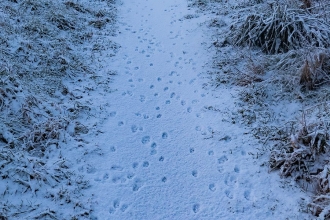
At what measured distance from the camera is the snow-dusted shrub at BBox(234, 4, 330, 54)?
553 centimetres

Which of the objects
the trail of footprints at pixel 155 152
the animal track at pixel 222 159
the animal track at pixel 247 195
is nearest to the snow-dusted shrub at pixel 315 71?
the trail of footprints at pixel 155 152

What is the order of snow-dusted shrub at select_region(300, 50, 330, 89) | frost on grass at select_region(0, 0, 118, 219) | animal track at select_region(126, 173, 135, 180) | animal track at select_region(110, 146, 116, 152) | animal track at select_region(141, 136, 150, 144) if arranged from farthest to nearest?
snow-dusted shrub at select_region(300, 50, 330, 89)
animal track at select_region(141, 136, 150, 144)
animal track at select_region(110, 146, 116, 152)
animal track at select_region(126, 173, 135, 180)
frost on grass at select_region(0, 0, 118, 219)

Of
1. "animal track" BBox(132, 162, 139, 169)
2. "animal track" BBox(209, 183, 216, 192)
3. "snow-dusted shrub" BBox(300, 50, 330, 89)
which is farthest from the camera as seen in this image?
"snow-dusted shrub" BBox(300, 50, 330, 89)

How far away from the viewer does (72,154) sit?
165 inches

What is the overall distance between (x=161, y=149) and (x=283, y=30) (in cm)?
354

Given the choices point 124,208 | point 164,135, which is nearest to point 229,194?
point 124,208

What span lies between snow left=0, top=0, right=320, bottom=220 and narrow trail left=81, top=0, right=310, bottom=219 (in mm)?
13

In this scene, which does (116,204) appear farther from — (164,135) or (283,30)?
(283,30)

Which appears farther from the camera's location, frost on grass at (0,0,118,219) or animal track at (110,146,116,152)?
animal track at (110,146,116,152)

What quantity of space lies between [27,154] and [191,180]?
2294 mm

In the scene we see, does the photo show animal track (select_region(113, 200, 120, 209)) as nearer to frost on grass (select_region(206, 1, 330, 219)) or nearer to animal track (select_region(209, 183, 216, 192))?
animal track (select_region(209, 183, 216, 192))

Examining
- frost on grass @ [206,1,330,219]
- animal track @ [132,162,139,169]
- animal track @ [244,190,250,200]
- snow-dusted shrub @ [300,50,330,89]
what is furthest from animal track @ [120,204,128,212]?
snow-dusted shrub @ [300,50,330,89]

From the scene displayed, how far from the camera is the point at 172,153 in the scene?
4324 millimetres

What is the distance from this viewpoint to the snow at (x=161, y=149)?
11.5 feet
